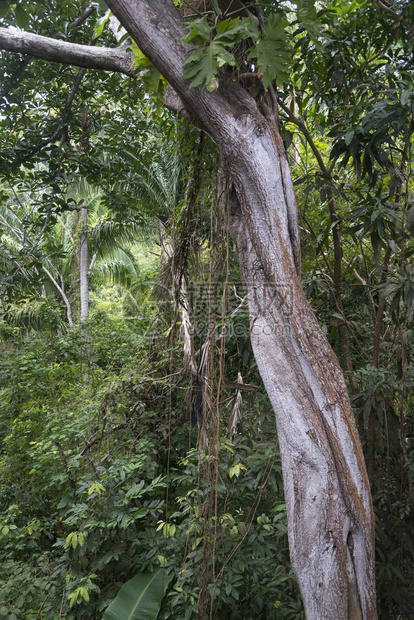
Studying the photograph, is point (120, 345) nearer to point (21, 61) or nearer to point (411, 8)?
point (21, 61)

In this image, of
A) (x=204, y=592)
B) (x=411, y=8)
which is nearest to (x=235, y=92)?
(x=411, y=8)

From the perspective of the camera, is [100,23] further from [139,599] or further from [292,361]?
[139,599]

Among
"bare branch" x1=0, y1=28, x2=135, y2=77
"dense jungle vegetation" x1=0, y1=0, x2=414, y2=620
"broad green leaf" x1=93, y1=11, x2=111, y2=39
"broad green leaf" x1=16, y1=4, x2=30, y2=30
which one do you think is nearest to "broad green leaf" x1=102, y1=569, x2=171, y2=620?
"dense jungle vegetation" x1=0, y1=0, x2=414, y2=620

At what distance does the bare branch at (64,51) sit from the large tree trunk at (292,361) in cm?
59

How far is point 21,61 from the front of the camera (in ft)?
10.1

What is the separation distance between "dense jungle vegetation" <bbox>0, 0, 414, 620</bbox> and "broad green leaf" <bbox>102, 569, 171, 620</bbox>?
4cm

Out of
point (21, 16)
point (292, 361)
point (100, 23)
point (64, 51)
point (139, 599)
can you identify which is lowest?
point (139, 599)

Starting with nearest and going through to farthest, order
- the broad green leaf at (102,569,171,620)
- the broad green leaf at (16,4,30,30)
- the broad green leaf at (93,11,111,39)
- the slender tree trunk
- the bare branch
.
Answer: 1. the bare branch
2. the broad green leaf at (16,4,30,30)
3. the broad green leaf at (102,569,171,620)
4. the broad green leaf at (93,11,111,39)
5. the slender tree trunk

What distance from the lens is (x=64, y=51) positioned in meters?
2.37

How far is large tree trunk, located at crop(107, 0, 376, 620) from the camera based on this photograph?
167 cm

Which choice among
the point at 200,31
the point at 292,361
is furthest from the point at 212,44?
the point at 292,361

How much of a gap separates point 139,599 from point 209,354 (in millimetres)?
1618

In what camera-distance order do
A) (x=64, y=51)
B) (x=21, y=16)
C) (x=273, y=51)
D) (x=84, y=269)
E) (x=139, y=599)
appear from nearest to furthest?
1. (x=273, y=51)
2. (x=64, y=51)
3. (x=21, y=16)
4. (x=139, y=599)
5. (x=84, y=269)

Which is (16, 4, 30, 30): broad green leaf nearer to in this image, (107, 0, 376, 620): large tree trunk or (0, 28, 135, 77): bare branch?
(0, 28, 135, 77): bare branch
